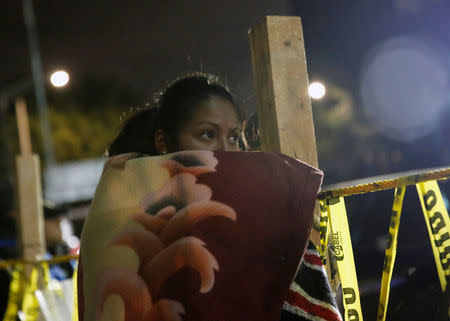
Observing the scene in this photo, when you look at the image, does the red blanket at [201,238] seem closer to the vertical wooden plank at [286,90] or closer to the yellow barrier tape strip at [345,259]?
the yellow barrier tape strip at [345,259]

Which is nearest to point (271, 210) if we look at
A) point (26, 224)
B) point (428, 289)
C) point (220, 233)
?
point (220, 233)

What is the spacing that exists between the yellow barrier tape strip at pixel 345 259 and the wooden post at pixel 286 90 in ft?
0.73

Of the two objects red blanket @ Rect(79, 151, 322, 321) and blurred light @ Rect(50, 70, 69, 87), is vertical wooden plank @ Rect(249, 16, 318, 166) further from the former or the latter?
blurred light @ Rect(50, 70, 69, 87)

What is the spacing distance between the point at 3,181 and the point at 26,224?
86.3 ft

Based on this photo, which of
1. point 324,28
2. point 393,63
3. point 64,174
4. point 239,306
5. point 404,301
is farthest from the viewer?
point 64,174

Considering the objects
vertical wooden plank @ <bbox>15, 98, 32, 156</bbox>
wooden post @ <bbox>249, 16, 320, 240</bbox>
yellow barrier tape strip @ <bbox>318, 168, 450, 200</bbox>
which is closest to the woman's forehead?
wooden post @ <bbox>249, 16, 320, 240</bbox>

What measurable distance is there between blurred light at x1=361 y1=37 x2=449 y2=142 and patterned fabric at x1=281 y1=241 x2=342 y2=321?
1396 centimetres

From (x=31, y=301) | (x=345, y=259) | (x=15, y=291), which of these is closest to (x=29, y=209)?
(x=15, y=291)

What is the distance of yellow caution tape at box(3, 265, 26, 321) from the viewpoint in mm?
6324

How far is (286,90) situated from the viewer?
2643mm

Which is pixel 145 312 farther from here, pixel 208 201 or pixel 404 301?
pixel 404 301

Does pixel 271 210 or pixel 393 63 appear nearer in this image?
pixel 271 210

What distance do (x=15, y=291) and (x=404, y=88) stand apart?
49.4 feet

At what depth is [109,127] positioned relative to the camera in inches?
1293
